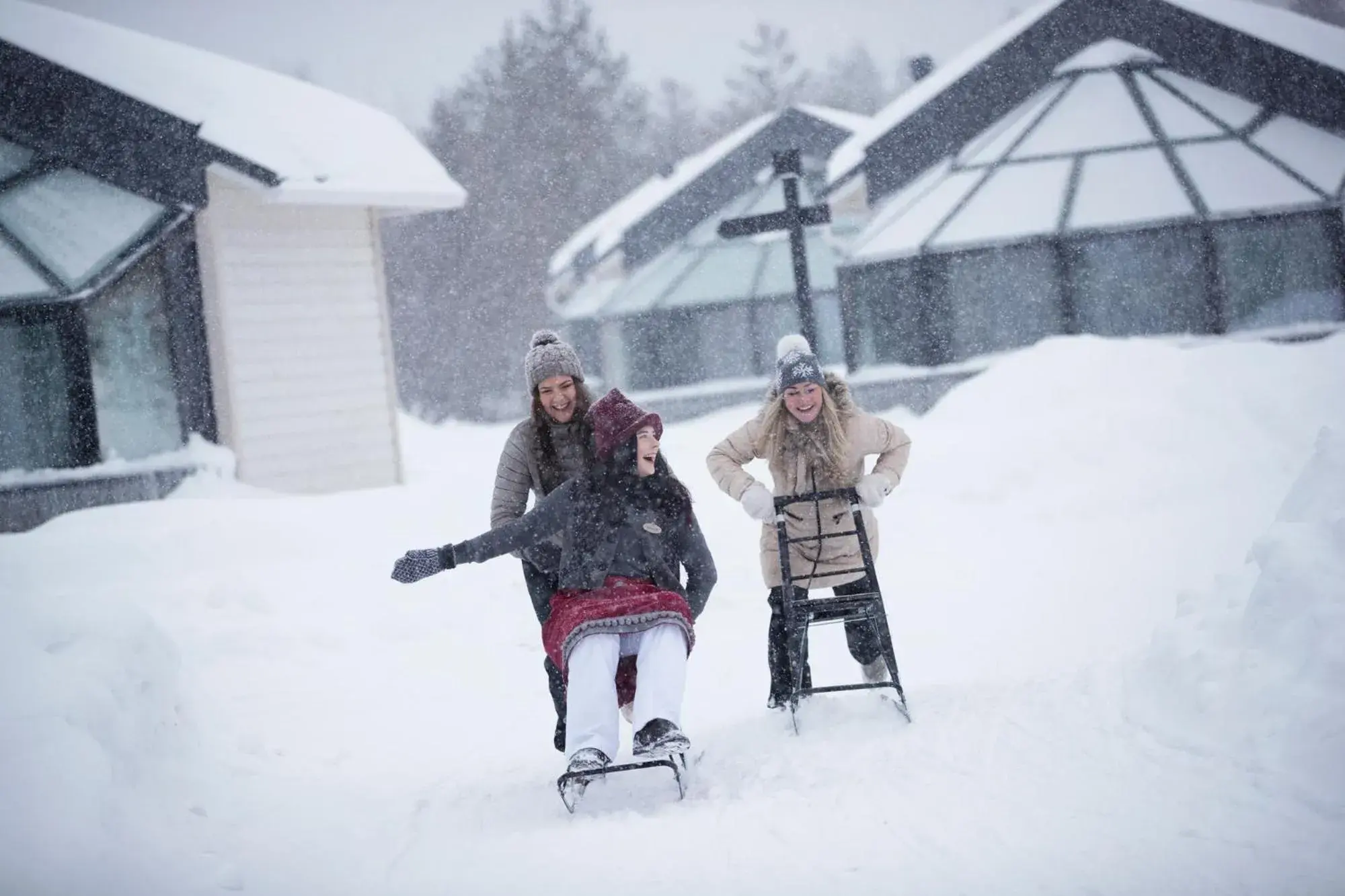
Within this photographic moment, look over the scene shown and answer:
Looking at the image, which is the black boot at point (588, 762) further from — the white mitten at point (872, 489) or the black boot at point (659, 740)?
the white mitten at point (872, 489)

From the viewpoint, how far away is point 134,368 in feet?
39.5

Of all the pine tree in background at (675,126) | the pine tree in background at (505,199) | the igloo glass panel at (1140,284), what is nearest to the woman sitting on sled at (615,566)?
the igloo glass panel at (1140,284)

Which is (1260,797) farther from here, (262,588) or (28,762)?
(262,588)

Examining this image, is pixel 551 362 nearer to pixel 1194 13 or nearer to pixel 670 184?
pixel 1194 13

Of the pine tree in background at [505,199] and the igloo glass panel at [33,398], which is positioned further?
the pine tree in background at [505,199]

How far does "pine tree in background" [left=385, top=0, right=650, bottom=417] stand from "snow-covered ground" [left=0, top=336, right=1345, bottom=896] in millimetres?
30641

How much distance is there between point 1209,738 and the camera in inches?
160

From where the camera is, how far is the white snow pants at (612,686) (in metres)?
4.31

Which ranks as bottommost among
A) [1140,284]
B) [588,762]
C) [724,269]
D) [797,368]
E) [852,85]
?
[588,762]

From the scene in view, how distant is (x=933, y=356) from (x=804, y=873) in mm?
15030

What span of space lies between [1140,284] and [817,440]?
43.6ft

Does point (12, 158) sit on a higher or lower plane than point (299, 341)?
higher

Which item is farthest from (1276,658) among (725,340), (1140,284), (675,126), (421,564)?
(675,126)

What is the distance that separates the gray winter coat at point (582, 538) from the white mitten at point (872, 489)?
3.02 feet
